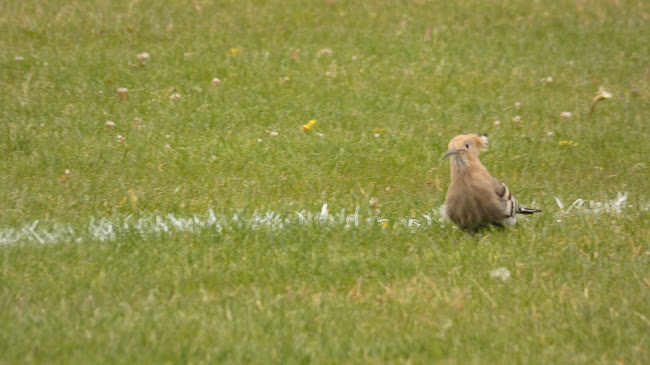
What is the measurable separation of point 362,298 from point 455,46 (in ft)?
19.6

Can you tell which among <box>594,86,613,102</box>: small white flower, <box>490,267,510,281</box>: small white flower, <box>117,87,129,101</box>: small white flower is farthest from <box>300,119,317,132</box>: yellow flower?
<box>490,267,510,281</box>: small white flower

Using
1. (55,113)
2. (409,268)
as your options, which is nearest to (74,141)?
(55,113)

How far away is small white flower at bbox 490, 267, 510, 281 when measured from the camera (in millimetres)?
5445

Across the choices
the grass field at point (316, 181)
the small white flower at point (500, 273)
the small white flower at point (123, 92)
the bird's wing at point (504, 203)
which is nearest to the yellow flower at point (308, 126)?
the grass field at point (316, 181)

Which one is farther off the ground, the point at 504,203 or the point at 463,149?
the point at 463,149

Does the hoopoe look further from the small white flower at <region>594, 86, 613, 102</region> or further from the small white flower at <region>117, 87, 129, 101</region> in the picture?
the small white flower at <region>117, 87, 129, 101</region>

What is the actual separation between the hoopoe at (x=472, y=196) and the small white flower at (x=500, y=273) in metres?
0.58

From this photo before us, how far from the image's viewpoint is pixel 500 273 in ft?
18.0

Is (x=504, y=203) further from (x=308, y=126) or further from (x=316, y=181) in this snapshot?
(x=308, y=126)

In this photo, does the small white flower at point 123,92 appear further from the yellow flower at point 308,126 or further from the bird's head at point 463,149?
the bird's head at point 463,149

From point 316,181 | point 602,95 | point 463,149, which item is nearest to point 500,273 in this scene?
point 463,149

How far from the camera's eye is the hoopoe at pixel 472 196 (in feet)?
19.7

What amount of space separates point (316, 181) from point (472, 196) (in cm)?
158

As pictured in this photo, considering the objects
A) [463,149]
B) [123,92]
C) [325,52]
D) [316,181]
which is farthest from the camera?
[325,52]
